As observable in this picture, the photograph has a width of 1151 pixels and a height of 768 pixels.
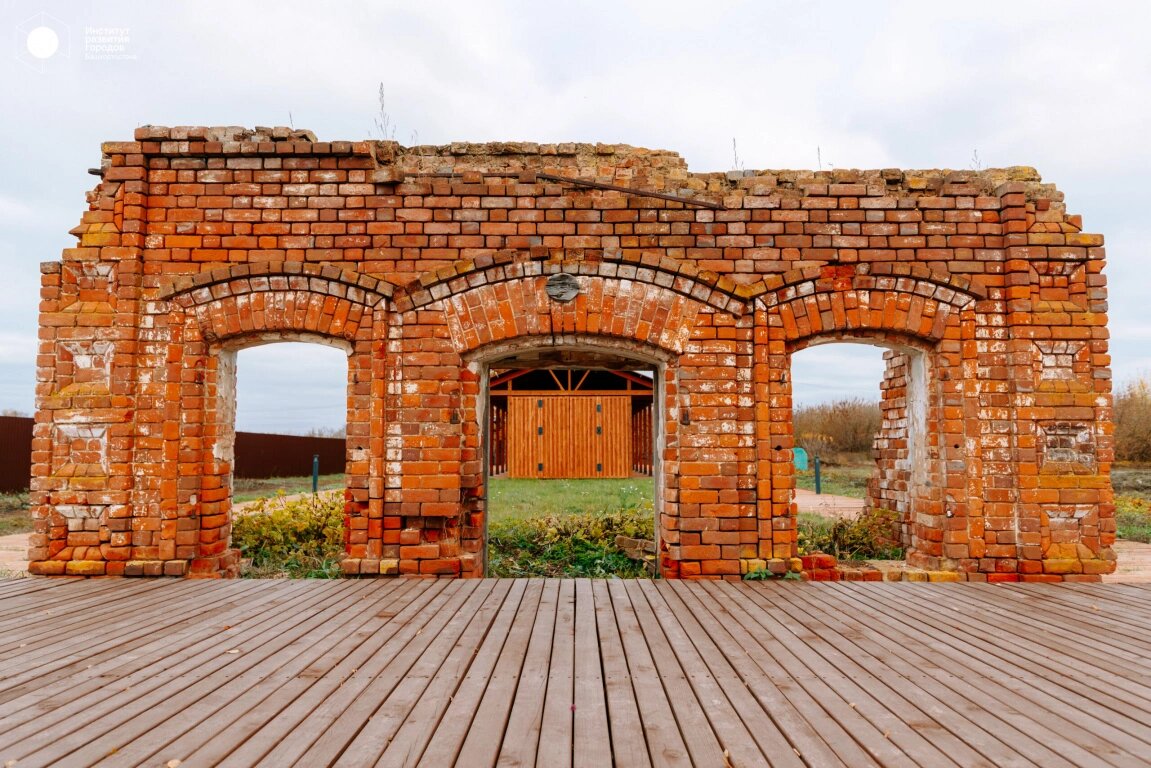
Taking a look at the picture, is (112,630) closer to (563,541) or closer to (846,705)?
(846,705)

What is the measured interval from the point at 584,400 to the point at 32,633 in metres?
14.7

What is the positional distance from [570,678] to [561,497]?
9424 millimetres

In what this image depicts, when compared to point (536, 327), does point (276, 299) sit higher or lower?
higher

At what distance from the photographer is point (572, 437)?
17.8 meters

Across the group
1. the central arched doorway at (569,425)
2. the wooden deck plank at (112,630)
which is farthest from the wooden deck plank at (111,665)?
the central arched doorway at (569,425)

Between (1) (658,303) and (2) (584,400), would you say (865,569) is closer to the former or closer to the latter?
(1) (658,303)

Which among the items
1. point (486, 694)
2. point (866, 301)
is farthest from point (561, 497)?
point (486, 694)

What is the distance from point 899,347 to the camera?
5.41m

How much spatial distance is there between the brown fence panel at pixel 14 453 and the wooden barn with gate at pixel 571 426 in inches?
408

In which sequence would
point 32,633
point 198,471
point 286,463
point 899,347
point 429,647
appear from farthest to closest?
1. point 286,463
2. point 899,347
3. point 198,471
4. point 32,633
5. point 429,647

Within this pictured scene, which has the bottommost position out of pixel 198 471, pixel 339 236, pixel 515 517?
pixel 515 517

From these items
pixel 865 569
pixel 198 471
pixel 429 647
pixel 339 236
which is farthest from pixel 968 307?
pixel 198 471

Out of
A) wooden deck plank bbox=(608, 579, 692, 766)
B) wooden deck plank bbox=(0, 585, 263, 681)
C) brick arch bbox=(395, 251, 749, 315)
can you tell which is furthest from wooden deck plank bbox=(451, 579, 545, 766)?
brick arch bbox=(395, 251, 749, 315)

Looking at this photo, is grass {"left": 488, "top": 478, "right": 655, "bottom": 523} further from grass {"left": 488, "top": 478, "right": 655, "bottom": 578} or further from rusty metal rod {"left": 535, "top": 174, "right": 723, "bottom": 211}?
rusty metal rod {"left": 535, "top": 174, "right": 723, "bottom": 211}
